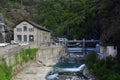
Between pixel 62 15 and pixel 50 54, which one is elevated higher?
pixel 62 15

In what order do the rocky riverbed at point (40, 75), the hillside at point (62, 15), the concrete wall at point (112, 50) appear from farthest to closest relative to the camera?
the hillside at point (62, 15) → the concrete wall at point (112, 50) → the rocky riverbed at point (40, 75)

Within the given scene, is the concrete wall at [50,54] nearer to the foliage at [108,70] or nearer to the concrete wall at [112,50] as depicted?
the concrete wall at [112,50]

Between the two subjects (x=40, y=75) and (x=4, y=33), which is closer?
(x=40, y=75)

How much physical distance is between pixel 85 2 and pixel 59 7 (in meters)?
10.4

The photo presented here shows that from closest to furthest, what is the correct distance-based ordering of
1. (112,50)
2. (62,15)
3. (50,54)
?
1. (112,50)
2. (50,54)
3. (62,15)

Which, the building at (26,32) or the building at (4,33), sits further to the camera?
the building at (26,32)

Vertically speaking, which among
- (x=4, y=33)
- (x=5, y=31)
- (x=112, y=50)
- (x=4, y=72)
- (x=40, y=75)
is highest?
(x=5, y=31)

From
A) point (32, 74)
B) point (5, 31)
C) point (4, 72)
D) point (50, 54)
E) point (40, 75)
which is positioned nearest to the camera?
point (4, 72)

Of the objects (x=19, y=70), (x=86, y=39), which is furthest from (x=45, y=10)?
(x=19, y=70)

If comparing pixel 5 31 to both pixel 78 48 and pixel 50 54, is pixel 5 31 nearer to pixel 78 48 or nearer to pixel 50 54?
pixel 50 54

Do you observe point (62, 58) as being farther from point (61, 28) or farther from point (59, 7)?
point (59, 7)

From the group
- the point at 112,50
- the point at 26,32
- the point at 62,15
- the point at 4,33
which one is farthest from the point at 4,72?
the point at 62,15

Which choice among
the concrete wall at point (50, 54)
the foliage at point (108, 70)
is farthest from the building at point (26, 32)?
the foliage at point (108, 70)

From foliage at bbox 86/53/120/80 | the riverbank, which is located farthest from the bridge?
foliage at bbox 86/53/120/80
